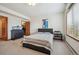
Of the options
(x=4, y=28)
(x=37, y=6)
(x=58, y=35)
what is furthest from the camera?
(x=58, y=35)

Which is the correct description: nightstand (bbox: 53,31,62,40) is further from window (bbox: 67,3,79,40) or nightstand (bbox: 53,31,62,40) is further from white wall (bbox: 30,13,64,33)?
window (bbox: 67,3,79,40)

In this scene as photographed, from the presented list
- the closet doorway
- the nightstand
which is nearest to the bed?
the closet doorway

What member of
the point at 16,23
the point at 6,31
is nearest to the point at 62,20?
the point at 16,23

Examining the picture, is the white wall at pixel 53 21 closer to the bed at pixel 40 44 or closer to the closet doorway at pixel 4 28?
the closet doorway at pixel 4 28

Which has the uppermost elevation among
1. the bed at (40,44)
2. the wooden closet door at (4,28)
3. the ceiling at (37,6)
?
the ceiling at (37,6)

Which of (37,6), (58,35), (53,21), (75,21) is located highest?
(37,6)

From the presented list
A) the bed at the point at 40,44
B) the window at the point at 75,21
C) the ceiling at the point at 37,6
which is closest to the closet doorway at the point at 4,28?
the ceiling at the point at 37,6

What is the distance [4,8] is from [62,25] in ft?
15.9

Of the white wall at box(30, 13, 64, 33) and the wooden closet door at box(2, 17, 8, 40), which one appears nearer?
the wooden closet door at box(2, 17, 8, 40)

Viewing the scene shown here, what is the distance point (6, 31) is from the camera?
7.26 m

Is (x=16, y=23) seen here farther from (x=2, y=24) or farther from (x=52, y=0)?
(x=52, y=0)

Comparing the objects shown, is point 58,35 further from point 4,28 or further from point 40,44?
point 4,28

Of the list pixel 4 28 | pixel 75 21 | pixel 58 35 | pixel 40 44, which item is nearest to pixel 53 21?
pixel 58 35
